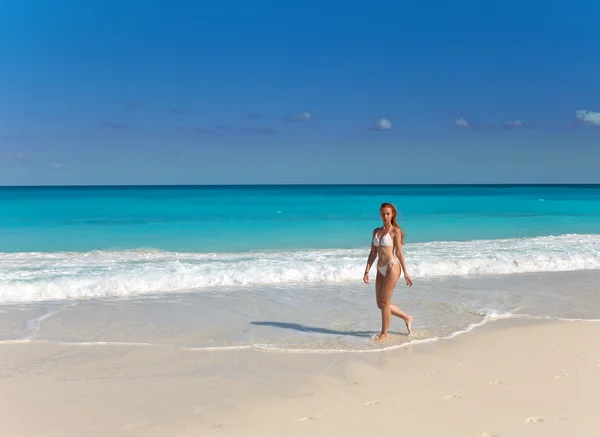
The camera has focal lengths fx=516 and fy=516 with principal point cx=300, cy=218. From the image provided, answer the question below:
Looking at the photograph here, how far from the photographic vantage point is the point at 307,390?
4.90 m

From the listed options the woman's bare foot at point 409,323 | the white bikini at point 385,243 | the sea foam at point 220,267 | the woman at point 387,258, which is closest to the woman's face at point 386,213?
the woman at point 387,258

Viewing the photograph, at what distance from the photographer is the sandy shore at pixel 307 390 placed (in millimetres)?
4113

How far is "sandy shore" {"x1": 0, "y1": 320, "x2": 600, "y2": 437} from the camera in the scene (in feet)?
13.5

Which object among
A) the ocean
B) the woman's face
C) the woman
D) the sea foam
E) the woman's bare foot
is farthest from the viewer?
the sea foam

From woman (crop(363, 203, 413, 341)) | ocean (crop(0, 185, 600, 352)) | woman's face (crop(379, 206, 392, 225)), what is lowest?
ocean (crop(0, 185, 600, 352))

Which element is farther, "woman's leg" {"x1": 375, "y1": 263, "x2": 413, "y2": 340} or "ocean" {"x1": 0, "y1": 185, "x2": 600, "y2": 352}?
"ocean" {"x1": 0, "y1": 185, "x2": 600, "y2": 352}

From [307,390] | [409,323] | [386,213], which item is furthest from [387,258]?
[307,390]

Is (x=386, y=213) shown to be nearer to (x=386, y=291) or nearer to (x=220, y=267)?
(x=386, y=291)

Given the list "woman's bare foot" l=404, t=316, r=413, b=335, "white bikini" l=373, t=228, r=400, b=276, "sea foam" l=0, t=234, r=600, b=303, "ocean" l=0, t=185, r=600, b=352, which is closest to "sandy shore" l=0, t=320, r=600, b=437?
"woman's bare foot" l=404, t=316, r=413, b=335

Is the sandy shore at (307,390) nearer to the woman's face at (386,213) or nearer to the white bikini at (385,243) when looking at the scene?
the white bikini at (385,243)

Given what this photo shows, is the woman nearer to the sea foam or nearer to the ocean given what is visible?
the ocean

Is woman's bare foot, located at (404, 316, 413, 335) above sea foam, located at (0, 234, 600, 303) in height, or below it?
below

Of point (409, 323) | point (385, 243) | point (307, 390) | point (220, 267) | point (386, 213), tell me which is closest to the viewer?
point (307, 390)

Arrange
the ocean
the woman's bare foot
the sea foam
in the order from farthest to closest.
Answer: the sea foam → the ocean → the woman's bare foot
